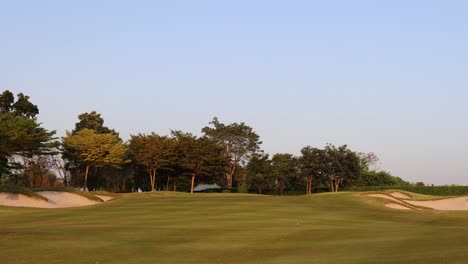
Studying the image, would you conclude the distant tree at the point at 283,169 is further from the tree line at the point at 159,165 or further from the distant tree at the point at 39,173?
the distant tree at the point at 39,173

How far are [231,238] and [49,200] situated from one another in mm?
37815

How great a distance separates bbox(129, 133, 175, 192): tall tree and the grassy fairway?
58.6 meters

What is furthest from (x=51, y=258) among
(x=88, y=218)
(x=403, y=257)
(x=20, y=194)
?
(x=20, y=194)

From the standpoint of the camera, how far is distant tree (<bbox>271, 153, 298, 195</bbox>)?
4240 inches

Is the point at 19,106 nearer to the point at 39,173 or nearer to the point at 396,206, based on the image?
the point at 39,173

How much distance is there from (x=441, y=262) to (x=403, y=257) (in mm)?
1469

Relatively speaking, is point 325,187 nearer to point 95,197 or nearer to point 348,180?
point 348,180

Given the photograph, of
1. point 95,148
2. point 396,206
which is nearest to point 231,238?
point 396,206

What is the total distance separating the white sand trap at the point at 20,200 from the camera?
50031 mm

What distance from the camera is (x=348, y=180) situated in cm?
10350

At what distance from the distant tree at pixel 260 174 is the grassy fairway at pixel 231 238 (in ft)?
234

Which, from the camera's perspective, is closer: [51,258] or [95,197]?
[51,258]

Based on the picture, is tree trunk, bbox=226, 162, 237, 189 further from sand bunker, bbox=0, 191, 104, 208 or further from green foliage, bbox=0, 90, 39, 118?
sand bunker, bbox=0, 191, 104, 208

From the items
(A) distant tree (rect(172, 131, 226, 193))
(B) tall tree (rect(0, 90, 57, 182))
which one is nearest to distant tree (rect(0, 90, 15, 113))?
(B) tall tree (rect(0, 90, 57, 182))
